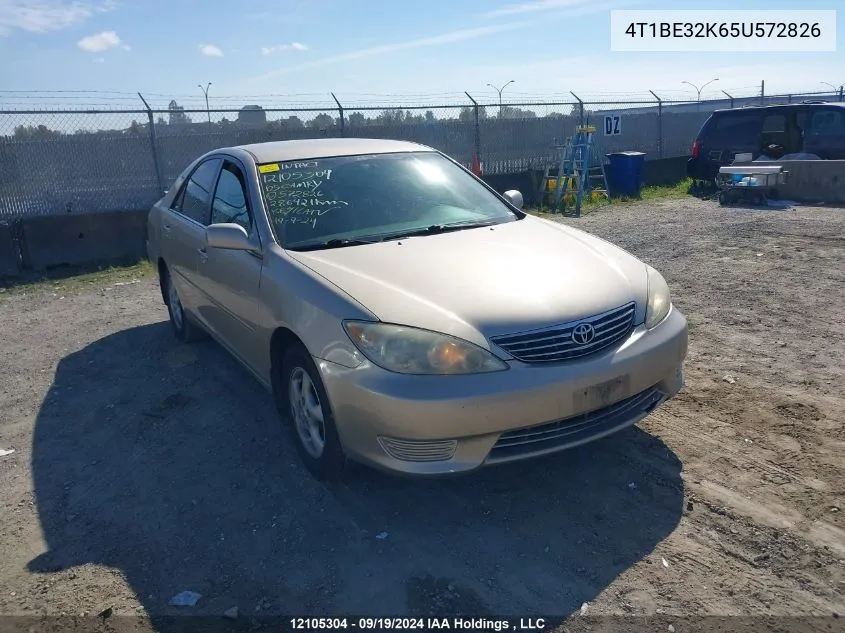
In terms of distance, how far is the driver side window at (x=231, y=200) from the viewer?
4344mm

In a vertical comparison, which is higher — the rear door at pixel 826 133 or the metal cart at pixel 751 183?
the rear door at pixel 826 133

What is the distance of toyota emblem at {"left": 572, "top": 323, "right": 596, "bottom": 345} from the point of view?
3.13 metres

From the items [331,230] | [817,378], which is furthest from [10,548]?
[817,378]

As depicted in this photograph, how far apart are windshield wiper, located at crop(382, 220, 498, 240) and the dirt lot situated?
4.40ft

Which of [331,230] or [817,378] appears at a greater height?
[331,230]

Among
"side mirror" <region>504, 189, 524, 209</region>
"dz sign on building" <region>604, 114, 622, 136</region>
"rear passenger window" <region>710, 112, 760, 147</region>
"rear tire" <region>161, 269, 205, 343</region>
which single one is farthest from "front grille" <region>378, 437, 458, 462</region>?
"dz sign on building" <region>604, 114, 622, 136</region>

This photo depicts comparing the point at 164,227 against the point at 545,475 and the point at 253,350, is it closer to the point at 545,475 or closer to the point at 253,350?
the point at 253,350

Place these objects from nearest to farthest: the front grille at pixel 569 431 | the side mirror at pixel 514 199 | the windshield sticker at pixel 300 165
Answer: the front grille at pixel 569 431 < the windshield sticker at pixel 300 165 < the side mirror at pixel 514 199

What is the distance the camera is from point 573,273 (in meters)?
3.51

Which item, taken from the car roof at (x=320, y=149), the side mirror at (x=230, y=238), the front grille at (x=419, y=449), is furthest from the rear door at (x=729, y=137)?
the front grille at (x=419, y=449)

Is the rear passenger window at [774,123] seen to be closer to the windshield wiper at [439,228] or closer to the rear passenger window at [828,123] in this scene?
the rear passenger window at [828,123]

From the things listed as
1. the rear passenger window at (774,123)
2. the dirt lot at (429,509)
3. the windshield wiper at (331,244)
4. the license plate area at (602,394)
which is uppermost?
the rear passenger window at (774,123)

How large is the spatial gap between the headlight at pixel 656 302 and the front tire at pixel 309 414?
1.61 m

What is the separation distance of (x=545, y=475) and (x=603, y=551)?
25.7 inches
